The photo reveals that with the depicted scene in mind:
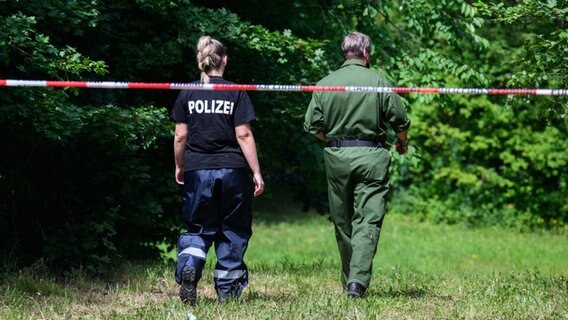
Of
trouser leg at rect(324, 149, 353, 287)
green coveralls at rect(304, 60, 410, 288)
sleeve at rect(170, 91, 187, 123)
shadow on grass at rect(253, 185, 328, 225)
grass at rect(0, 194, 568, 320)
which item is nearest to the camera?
grass at rect(0, 194, 568, 320)

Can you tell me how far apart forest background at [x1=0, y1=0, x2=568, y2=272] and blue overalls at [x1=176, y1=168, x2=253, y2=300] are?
133 centimetres

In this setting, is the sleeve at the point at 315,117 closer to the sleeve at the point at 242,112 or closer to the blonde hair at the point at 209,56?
the sleeve at the point at 242,112

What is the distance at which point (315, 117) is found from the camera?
6.92 metres

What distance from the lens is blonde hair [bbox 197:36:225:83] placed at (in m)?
6.47

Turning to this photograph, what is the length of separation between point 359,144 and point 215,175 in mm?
1086

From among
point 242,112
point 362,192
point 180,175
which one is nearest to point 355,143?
point 362,192

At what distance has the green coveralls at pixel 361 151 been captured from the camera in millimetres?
6727

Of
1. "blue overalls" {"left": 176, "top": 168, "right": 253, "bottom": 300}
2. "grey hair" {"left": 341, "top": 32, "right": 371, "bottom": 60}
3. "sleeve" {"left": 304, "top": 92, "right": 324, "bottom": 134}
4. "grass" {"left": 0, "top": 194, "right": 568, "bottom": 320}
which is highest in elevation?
"grey hair" {"left": 341, "top": 32, "right": 371, "bottom": 60}

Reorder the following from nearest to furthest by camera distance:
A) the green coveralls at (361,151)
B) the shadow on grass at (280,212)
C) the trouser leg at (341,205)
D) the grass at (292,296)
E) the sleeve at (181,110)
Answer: the grass at (292,296) → the sleeve at (181,110) → the green coveralls at (361,151) → the trouser leg at (341,205) → the shadow on grass at (280,212)

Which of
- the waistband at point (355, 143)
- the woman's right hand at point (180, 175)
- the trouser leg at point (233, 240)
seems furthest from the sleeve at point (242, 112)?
the waistband at point (355, 143)

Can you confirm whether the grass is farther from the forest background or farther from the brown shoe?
the forest background

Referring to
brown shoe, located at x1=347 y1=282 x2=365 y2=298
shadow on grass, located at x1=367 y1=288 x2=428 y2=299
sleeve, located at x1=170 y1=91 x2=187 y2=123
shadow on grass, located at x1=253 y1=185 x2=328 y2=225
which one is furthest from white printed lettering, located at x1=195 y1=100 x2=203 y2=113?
shadow on grass, located at x1=253 y1=185 x2=328 y2=225

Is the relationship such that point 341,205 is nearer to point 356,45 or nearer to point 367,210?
point 367,210

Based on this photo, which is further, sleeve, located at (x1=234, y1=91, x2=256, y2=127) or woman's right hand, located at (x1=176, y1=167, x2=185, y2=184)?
woman's right hand, located at (x1=176, y1=167, x2=185, y2=184)
